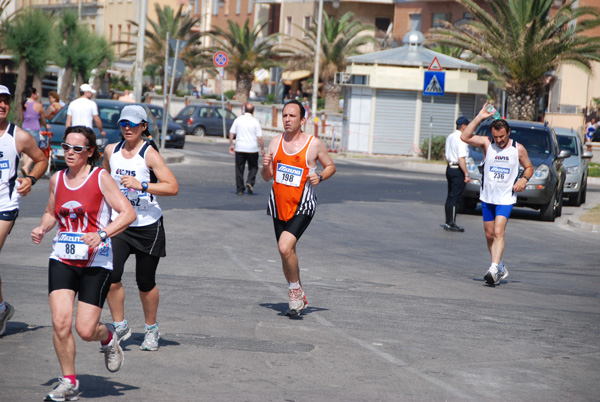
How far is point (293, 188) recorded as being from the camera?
8523 millimetres

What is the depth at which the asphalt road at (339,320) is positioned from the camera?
20.1 feet

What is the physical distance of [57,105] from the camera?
24.7 m

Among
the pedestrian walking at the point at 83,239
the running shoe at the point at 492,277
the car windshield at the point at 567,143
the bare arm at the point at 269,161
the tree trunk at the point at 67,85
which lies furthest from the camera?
the tree trunk at the point at 67,85

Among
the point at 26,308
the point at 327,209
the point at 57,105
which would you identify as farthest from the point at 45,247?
the point at 57,105

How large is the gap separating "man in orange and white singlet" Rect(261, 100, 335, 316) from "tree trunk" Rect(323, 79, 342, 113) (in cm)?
5051

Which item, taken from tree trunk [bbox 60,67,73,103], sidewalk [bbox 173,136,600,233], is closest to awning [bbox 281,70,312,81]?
sidewalk [bbox 173,136,600,233]

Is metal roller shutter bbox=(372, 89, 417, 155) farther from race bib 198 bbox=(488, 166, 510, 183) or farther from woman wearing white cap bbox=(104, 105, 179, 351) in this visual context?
woman wearing white cap bbox=(104, 105, 179, 351)

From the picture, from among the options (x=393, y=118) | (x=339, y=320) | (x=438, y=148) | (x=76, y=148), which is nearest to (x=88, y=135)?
(x=76, y=148)

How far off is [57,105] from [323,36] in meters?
36.3

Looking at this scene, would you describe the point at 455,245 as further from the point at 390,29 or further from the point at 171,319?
the point at 390,29

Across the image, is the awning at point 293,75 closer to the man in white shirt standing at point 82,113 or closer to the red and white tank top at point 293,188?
the man in white shirt standing at point 82,113

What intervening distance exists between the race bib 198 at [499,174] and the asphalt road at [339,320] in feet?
3.89

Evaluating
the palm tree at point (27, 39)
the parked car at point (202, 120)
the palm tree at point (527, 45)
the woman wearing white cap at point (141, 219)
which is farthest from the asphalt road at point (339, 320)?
the parked car at point (202, 120)

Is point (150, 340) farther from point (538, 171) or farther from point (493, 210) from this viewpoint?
point (538, 171)
